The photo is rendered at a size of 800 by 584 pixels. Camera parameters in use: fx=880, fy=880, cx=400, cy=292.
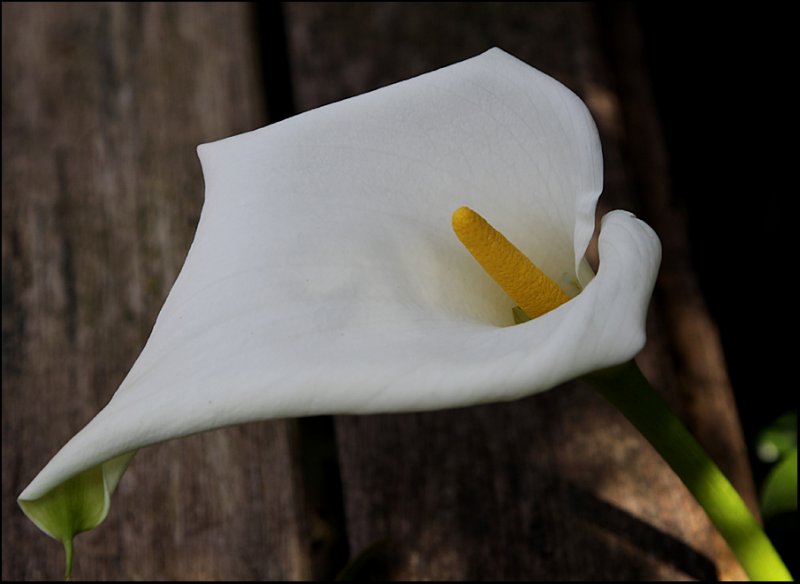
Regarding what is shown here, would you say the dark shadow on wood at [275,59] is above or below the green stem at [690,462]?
above

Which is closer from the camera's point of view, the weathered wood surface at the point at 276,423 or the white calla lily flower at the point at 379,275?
the white calla lily flower at the point at 379,275

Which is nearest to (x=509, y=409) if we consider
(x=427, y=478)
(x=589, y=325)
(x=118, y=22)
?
(x=427, y=478)

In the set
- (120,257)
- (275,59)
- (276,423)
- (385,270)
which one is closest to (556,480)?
(276,423)

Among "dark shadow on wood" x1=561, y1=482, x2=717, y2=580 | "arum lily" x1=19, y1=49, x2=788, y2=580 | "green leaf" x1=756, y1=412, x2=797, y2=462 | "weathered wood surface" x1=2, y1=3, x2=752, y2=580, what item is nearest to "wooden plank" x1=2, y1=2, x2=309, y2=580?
"weathered wood surface" x1=2, y1=3, x2=752, y2=580

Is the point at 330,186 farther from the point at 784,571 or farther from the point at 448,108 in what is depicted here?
the point at 784,571

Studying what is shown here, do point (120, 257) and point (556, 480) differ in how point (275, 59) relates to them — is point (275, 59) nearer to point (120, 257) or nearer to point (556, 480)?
point (120, 257)

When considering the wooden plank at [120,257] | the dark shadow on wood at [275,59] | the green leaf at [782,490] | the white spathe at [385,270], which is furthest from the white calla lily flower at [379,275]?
the dark shadow on wood at [275,59]

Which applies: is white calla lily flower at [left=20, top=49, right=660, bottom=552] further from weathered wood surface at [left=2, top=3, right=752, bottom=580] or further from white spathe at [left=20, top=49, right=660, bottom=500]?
weathered wood surface at [left=2, top=3, right=752, bottom=580]

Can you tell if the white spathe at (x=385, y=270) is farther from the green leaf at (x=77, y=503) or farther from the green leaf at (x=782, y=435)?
the green leaf at (x=782, y=435)
